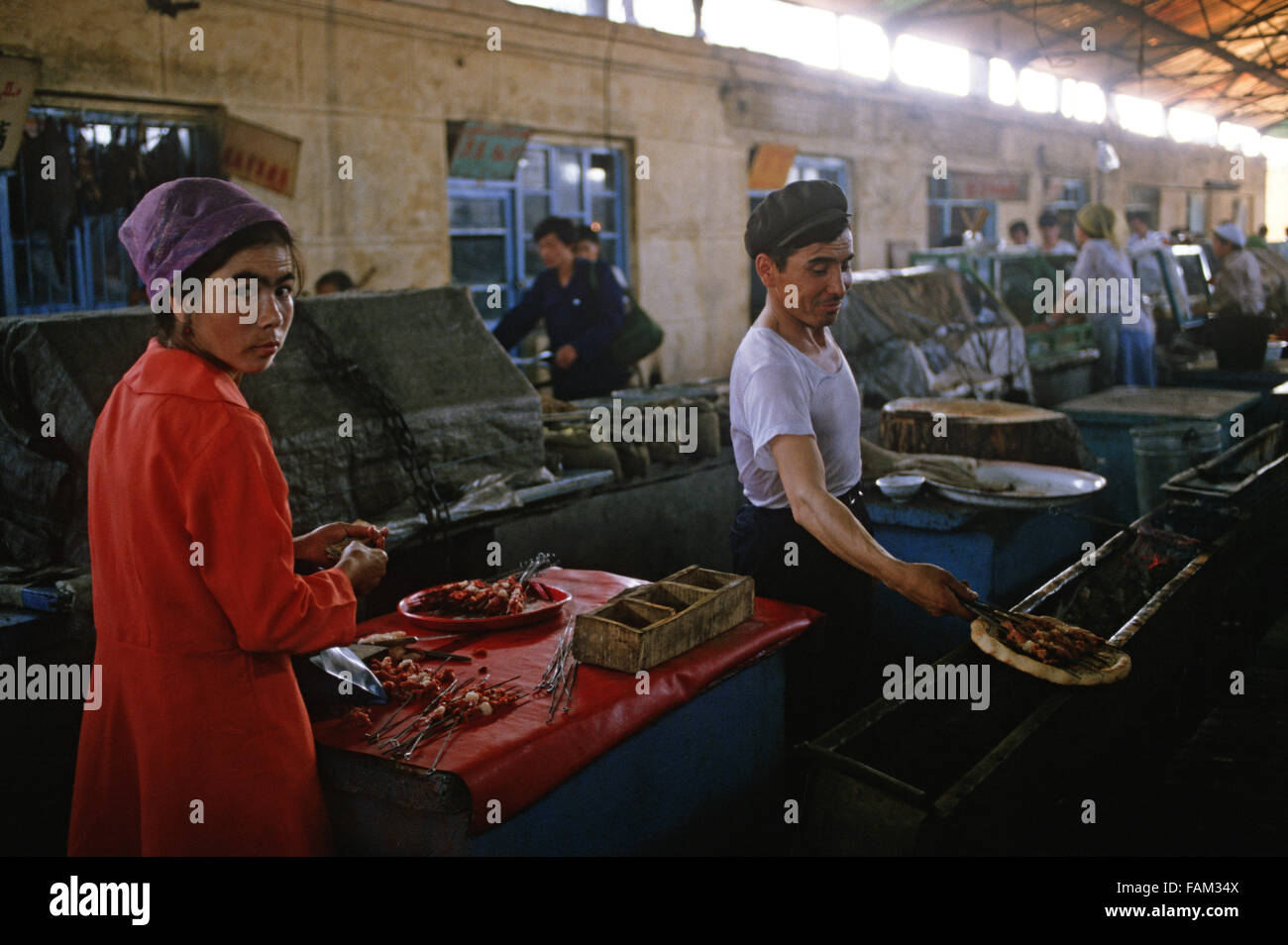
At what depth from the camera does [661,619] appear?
2307mm

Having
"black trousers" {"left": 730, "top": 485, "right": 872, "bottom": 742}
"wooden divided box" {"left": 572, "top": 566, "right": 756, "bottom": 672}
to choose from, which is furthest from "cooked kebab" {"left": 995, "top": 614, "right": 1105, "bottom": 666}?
"wooden divided box" {"left": 572, "top": 566, "right": 756, "bottom": 672}

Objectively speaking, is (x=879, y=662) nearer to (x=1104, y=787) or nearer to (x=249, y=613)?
(x=1104, y=787)

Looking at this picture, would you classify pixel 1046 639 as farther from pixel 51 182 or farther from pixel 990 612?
pixel 51 182

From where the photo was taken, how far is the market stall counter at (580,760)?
179 cm

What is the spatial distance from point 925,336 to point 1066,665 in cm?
481

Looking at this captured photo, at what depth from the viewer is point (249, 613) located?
163 cm

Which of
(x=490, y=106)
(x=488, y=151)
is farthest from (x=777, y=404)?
(x=490, y=106)

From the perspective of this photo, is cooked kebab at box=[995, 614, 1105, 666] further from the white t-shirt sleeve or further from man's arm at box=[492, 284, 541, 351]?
man's arm at box=[492, 284, 541, 351]

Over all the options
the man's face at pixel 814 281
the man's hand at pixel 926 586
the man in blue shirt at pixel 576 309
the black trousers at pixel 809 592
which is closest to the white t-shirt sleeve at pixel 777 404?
the man's face at pixel 814 281

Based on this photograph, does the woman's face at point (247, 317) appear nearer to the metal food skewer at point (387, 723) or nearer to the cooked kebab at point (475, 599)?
the metal food skewer at point (387, 723)

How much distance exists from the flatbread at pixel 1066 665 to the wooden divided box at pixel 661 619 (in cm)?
63

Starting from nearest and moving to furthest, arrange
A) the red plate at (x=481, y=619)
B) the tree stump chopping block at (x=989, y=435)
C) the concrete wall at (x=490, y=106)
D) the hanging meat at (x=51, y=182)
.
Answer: the red plate at (x=481, y=619) → the tree stump chopping block at (x=989, y=435) → the hanging meat at (x=51, y=182) → the concrete wall at (x=490, y=106)
